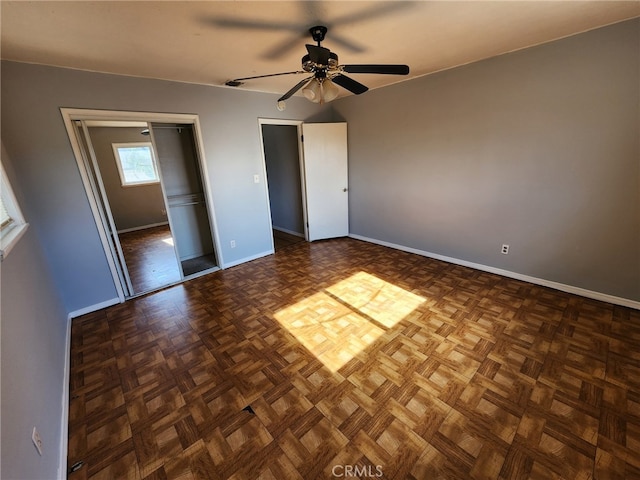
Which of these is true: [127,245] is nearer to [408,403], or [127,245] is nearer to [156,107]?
[156,107]

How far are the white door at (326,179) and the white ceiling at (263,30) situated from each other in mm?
1534

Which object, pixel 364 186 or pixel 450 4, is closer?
pixel 450 4

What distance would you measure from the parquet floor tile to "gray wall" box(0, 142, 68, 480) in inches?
8.7

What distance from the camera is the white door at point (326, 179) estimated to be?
4.03 meters

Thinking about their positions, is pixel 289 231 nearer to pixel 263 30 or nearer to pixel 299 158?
pixel 299 158

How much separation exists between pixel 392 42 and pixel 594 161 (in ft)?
6.41

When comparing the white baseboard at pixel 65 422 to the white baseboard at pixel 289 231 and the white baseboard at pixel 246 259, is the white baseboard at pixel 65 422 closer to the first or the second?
the white baseboard at pixel 246 259

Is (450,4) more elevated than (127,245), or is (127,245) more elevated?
(450,4)

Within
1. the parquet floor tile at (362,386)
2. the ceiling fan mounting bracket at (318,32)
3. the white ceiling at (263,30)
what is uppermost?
the white ceiling at (263,30)

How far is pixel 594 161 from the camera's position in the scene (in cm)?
223

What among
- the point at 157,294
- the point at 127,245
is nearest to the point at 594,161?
the point at 157,294
